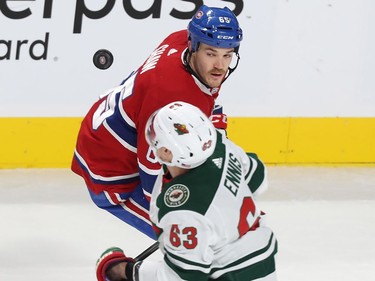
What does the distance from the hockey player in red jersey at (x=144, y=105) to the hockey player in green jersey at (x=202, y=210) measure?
454 millimetres

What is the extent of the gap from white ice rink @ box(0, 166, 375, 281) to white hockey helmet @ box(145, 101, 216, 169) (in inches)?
49.5

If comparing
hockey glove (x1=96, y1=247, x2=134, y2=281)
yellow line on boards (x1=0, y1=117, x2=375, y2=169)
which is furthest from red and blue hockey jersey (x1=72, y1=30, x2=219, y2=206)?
yellow line on boards (x1=0, y1=117, x2=375, y2=169)

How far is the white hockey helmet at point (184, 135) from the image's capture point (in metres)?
2.07

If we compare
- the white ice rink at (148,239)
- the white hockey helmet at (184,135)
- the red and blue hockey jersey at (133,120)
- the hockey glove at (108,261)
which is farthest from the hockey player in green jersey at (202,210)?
the white ice rink at (148,239)

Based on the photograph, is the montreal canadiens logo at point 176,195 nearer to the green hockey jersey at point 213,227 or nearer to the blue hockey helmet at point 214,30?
the green hockey jersey at point 213,227

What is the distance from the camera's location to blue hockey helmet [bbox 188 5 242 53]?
105 inches

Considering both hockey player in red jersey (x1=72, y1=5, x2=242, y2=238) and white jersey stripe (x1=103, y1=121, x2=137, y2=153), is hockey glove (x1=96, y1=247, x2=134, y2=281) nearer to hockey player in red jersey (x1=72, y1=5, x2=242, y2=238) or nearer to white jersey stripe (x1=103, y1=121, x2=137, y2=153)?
hockey player in red jersey (x1=72, y1=5, x2=242, y2=238)

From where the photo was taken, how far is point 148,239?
3.54 meters

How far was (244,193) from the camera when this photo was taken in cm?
216

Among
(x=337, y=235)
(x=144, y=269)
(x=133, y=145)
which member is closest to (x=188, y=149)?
(x=144, y=269)

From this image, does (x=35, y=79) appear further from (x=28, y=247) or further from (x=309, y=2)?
(x=309, y=2)

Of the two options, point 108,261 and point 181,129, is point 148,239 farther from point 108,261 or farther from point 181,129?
point 181,129

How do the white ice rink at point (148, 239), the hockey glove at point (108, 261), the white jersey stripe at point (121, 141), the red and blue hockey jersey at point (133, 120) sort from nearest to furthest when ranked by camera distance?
1. the hockey glove at point (108, 261)
2. the red and blue hockey jersey at point (133, 120)
3. the white jersey stripe at point (121, 141)
4. the white ice rink at point (148, 239)

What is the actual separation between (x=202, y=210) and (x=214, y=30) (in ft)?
2.50
